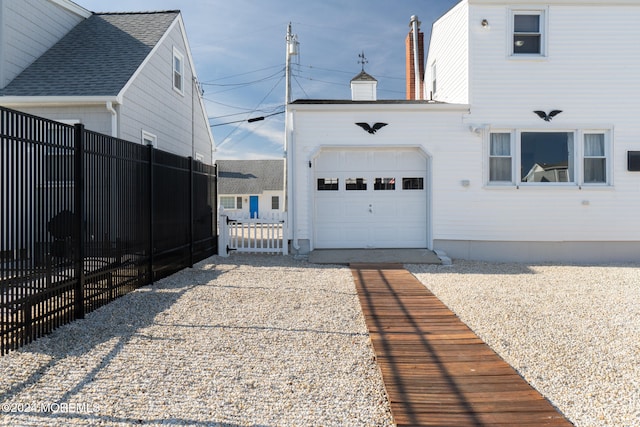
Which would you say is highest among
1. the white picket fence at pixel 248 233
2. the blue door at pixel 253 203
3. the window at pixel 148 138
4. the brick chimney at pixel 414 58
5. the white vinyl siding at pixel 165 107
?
the brick chimney at pixel 414 58

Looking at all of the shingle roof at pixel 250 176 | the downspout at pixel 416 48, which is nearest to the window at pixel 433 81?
the downspout at pixel 416 48

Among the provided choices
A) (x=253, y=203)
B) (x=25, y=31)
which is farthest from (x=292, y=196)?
(x=253, y=203)

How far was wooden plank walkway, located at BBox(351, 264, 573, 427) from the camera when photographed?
9.00ft

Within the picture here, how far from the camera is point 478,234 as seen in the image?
32.8ft

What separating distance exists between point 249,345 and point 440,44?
1138cm

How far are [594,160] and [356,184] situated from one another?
19.2ft

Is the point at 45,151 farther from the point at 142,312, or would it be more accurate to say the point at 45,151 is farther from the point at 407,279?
the point at 407,279

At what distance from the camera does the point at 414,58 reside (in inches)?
622

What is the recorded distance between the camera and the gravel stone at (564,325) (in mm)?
3059

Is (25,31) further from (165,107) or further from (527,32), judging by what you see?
(527,32)

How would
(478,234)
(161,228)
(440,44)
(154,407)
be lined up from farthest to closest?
(440,44)
(478,234)
(161,228)
(154,407)

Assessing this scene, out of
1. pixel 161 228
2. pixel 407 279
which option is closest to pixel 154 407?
pixel 161 228

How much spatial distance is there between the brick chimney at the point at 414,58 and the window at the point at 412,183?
6.15 metres

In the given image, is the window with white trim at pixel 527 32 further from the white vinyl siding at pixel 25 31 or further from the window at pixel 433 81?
the white vinyl siding at pixel 25 31
